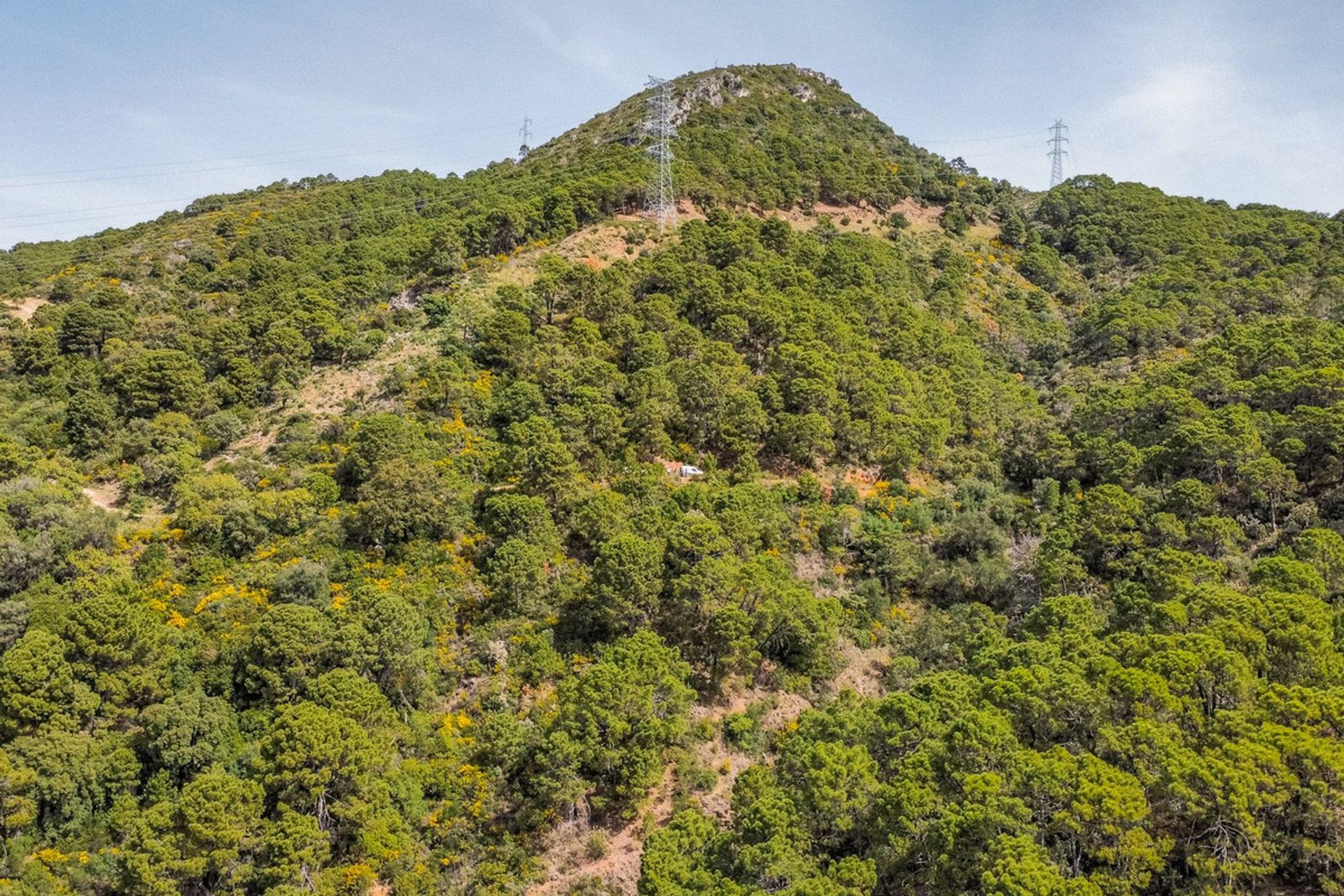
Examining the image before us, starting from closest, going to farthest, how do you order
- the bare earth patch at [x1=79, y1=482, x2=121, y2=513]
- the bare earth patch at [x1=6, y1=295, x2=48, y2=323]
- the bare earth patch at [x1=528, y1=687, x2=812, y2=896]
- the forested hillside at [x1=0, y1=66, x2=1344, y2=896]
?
the forested hillside at [x1=0, y1=66, x2=1344, y2=896]
the bare earth patch at [x1=528, y1=687, x2=812, y2=896]
the bare earth patch at [x1=79, y1=482, x2=121, y2=513]
the bare earth patch at [x1=6, y1=295, x2=48, y2=323]

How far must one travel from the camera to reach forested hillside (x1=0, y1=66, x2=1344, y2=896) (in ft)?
99.2

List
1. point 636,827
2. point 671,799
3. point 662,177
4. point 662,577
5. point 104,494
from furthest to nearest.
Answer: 1. point 662,177
2. point 104,494
3. point 662,577
4. point 671,799
5. point 636,827

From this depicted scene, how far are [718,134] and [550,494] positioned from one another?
76828 millimetres

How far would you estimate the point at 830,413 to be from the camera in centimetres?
6041

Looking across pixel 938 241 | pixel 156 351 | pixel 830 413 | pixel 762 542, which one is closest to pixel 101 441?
pixel 156 351

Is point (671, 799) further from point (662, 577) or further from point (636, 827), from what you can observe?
point (662, 577)

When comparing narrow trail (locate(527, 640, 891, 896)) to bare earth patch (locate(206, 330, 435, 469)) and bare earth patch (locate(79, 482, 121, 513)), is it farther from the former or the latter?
bare earth patch (locate(79, 482, 121, 513))

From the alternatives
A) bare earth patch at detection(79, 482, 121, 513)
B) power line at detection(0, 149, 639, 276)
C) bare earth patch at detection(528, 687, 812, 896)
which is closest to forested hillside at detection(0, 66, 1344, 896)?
bare earth patch at detection(528, 687, 812, 896)

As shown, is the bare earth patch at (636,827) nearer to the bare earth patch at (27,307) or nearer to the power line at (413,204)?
the power line at (413,204)

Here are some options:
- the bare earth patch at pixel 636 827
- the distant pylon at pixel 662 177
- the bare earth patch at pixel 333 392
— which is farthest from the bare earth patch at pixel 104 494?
the distant pylon at pixel 662 177

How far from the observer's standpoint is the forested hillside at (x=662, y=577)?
99.2 ft

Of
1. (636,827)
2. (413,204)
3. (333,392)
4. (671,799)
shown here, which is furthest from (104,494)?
(413,204)

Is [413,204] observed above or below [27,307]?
above

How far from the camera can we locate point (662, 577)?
142ft
